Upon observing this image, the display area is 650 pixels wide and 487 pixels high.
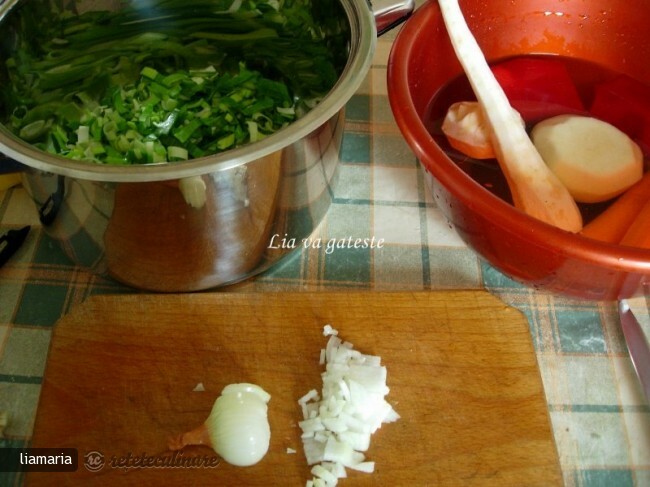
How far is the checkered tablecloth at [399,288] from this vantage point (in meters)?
0.73

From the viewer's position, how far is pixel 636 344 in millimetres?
766

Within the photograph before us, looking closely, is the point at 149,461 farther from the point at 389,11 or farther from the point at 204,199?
the point at 389,11

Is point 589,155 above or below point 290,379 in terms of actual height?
above

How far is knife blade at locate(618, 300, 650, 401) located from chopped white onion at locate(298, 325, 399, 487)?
1.11 ft

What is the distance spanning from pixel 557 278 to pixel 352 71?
0.36 m

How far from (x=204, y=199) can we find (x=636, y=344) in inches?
23.7

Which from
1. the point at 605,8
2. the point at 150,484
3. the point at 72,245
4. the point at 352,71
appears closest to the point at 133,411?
the point at 150,484

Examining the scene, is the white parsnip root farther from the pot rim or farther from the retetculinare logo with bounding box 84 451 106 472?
the retetculinare logo with bounding box 84 451 106 472

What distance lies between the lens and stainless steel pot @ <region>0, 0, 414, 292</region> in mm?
604

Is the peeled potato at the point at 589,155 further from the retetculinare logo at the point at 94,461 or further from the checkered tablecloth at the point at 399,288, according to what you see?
the retetculinare logo at the point at 94,461

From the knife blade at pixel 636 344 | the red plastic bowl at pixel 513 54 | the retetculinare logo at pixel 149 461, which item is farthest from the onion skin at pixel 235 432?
the knife blade at pixel 636 344

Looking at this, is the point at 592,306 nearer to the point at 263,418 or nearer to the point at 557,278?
the point at 557,278

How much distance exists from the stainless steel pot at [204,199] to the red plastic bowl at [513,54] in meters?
0.07

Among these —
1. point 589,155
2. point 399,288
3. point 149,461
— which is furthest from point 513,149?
point 149,461
